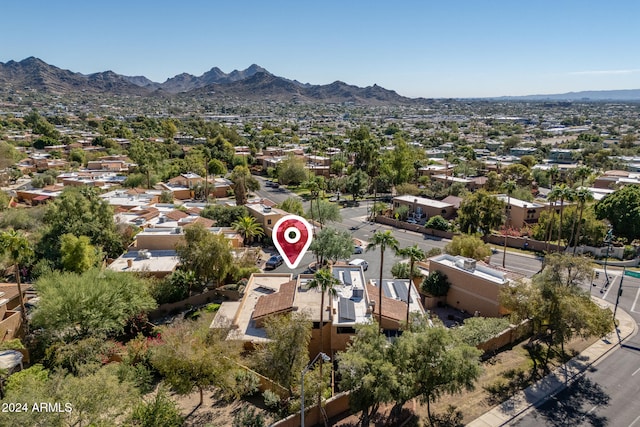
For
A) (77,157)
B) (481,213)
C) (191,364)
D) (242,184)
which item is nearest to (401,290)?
(191,364)

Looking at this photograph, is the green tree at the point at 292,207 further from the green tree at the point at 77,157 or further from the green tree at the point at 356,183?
the green tree at the point at 77,157

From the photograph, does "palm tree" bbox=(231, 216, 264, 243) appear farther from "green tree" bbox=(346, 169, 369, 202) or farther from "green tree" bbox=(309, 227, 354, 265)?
"green tree" bbox=(346, 169, 369, 202)

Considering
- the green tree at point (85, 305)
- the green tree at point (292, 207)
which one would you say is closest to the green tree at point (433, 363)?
the green tree at point (85, 305)

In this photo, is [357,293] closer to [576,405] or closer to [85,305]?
[576,405]

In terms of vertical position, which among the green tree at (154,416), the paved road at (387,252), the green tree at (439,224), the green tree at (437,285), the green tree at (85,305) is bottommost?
the paved road at (387,252)

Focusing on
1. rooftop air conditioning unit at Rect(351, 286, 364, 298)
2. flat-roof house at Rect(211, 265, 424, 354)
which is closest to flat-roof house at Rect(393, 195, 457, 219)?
flat-roof house at Rect(211, 265, 424, 354)

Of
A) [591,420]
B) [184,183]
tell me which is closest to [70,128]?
[184,183]
